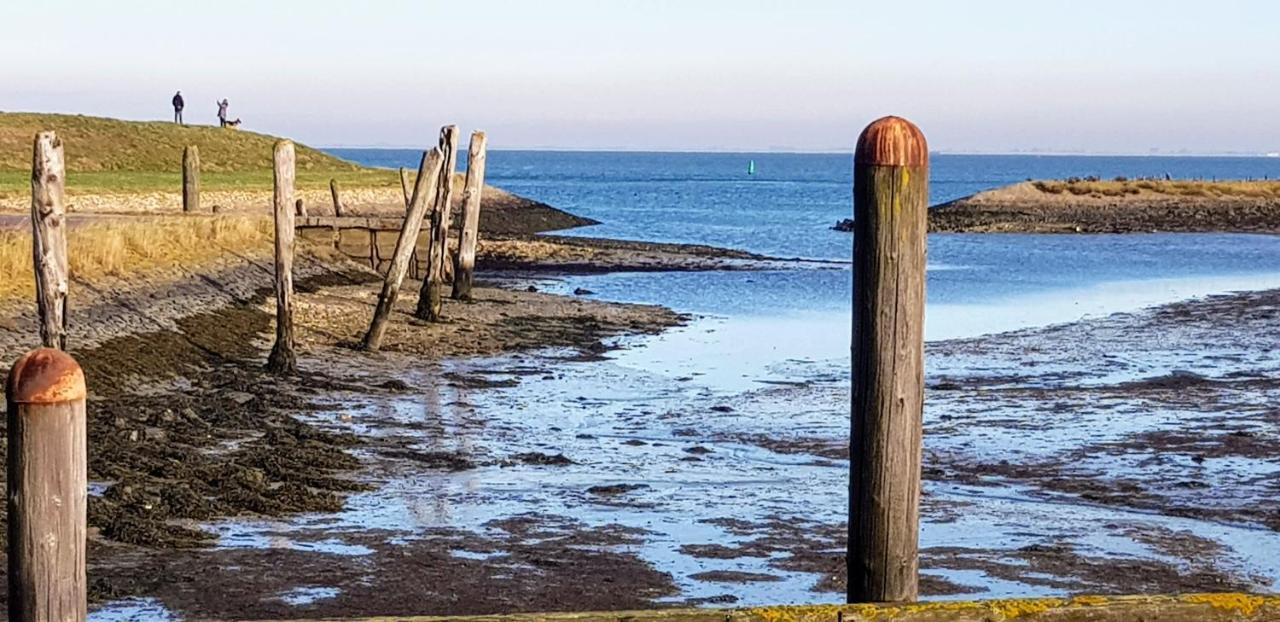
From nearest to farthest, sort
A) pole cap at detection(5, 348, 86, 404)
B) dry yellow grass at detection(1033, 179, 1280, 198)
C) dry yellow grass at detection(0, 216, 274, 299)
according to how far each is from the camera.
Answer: pole cap at detection(5, 348, 86, 404) → dry yellow grass at detection(0, 216, 274, 299) → dry yellow grass at detection(1033, 179, 1280, 198)

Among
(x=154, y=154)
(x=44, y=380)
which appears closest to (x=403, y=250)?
(x=44, y=380)

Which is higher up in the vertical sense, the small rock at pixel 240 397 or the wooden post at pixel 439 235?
the wooden post at pixel 439 235

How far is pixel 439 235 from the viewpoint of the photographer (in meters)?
27.0

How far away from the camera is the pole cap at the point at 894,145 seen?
621 cm

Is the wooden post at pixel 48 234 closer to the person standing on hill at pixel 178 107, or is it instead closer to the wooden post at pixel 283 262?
the wooden post at pixel 283 262

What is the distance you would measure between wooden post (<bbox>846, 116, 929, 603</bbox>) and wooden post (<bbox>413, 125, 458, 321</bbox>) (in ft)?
62.5

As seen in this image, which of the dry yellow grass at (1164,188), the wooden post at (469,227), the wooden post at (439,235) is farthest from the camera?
the dry yellow grass at (1164,188)

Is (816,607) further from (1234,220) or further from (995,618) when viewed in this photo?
(1234,220)

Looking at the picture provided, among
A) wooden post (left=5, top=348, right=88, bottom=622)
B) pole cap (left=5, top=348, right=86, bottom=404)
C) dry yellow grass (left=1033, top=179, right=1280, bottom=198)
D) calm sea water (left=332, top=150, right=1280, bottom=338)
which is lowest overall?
calm sea water (left=332, top=150, right=1280, bottom=338)

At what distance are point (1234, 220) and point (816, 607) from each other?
66.1m

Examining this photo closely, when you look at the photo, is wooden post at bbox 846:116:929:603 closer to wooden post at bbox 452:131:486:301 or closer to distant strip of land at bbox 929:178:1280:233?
wooden post at bbox 452:131:486:301

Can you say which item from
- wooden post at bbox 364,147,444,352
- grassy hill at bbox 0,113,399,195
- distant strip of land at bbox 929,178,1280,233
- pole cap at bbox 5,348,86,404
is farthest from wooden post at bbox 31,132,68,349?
distant strip of land at bbox 929,178,1280,233

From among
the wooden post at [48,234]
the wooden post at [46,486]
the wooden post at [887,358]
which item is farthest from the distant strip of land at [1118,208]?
the wooden post at [46,486]

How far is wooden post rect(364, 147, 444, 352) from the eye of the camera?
22297 millimetres
